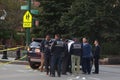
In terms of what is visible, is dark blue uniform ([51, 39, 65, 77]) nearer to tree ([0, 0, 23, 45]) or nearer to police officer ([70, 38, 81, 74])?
police officer ([70, 38, 81, 74])

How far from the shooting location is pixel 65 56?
71.8 feet

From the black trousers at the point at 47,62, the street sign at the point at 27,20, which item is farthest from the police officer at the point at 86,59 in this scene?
the street sign at the point at 27,20

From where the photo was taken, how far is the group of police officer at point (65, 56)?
20.3 meters

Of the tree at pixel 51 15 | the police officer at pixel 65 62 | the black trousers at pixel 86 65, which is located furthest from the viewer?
the tree at pixel 51 15

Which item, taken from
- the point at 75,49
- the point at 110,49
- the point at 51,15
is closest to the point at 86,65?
the point at 75,49

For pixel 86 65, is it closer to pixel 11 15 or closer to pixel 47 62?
pixel 47 62

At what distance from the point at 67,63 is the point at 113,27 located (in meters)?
16.2

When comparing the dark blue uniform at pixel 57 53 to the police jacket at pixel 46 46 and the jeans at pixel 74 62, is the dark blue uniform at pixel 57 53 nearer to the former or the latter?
the police jacket at pixel 46 46

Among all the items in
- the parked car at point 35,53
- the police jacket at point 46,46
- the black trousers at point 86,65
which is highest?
the police jacket at point 46,46

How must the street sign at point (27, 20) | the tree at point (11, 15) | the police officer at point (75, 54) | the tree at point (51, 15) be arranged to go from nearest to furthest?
the police officer at point (75, 54) → the street sign at point (27, 20) → the tree at point (51, 15) → the tree at point (11, 15)

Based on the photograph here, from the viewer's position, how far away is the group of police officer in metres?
20.3

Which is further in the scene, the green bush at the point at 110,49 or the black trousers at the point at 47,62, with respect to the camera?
the green bush at the point at 110,49

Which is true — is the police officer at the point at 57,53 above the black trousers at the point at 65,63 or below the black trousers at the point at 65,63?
above

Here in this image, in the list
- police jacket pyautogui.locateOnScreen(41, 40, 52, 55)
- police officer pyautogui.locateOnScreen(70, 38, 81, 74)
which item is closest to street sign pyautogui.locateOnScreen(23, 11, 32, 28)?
police jacket pyautogui.locateOnScreen(41, 40, 52, 55)
